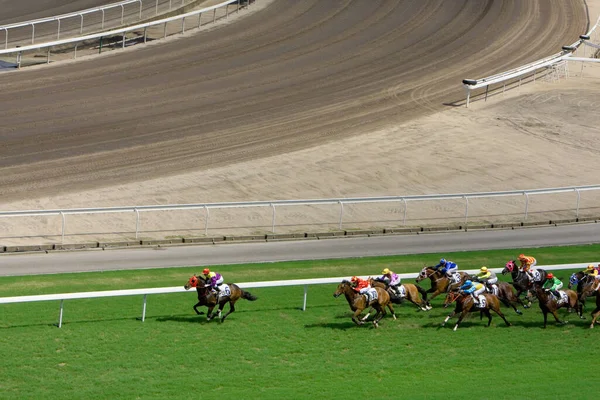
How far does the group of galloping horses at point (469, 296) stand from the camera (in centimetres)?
1778

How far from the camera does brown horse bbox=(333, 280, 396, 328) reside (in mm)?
17562

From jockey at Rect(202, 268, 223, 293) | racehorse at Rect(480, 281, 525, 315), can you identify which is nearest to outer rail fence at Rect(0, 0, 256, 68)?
jockey at Rect(202, 268, 223, 293)

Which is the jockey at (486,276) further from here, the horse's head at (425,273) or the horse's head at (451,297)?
the horse's head at (425,273)

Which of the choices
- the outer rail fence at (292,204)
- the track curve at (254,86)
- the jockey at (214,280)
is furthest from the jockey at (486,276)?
the track curve at (254,86)

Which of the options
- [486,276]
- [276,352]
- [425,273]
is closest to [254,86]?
[425,273]

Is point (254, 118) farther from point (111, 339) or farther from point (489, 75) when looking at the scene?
point (111, 339)

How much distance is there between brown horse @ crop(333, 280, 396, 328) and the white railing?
69.6 feet

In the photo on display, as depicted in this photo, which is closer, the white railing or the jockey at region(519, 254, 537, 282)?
the jockey at region(519, 254, 537, 282)

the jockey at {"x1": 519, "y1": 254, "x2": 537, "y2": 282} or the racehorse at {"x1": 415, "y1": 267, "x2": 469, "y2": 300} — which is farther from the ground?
the jockey at {"x1": 519, "y1": 254, "x2": 537, "y2": 282}

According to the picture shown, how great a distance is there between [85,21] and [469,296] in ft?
81.3

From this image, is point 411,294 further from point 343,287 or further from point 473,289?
point 343,287

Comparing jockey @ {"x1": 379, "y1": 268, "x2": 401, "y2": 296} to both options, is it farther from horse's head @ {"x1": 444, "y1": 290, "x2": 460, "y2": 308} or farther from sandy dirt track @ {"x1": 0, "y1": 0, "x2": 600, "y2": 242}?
sandy dirt track @ {"x1": 0, "y1": 0, "x2": 600, "y2": 242}

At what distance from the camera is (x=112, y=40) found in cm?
3728

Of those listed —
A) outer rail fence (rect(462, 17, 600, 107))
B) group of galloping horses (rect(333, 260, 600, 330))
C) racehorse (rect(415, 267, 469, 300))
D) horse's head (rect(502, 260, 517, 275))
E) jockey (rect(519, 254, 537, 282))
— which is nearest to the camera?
group of galloping horses (rect(333, 260, 600, 330))
